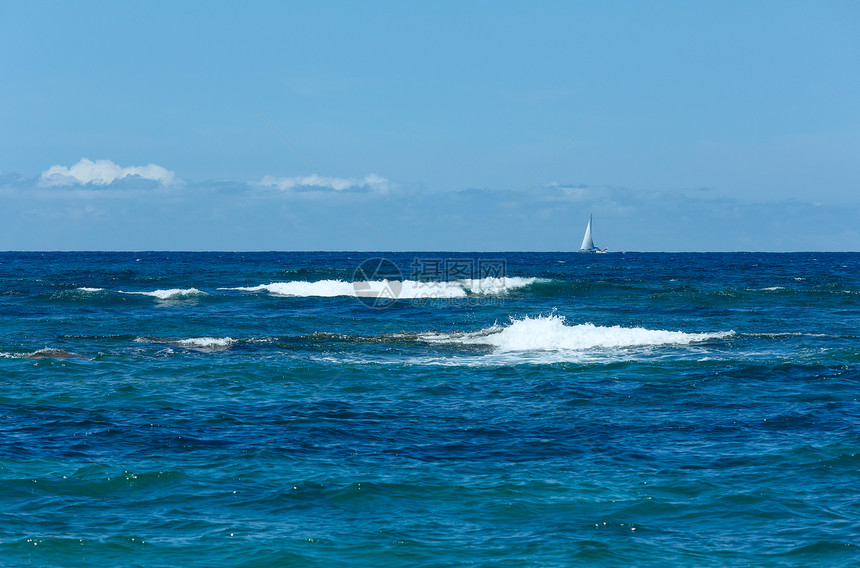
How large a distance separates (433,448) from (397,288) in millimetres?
38225

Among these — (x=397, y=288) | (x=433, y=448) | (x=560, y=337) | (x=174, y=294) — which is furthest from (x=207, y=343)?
(x=397, y=288)

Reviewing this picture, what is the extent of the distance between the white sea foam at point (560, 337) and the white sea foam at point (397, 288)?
66.3 feet

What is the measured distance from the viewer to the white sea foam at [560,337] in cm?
2339

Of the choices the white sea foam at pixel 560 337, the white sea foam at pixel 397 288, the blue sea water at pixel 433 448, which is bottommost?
the blue sea water at pixel 433 448

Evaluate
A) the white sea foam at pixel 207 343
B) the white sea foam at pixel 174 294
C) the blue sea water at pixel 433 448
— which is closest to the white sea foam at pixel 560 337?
the blue sea water at pixel 433 448

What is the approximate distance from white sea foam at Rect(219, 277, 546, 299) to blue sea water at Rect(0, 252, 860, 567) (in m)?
21.8

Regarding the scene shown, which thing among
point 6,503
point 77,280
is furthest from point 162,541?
point 77,280

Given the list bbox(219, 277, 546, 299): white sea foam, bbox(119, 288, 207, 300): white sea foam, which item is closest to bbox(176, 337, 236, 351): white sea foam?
bbox(119, 288, 207, 300): white sea foam

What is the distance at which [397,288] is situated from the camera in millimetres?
50125

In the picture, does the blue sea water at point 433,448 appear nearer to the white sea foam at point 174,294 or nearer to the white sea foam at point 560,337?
the white sea foam at point 560,337

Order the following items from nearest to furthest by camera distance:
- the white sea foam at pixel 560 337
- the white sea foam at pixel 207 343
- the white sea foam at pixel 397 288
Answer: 1. the white sea foam at pixel 207 343
2. the white sea foam at pixel 560 337
3. the white sea foam at pixel 397 288

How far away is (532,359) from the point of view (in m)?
20.8

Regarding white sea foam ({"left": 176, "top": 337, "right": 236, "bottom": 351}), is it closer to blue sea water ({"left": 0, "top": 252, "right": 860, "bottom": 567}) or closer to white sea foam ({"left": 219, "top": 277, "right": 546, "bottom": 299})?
blue sea water ({"left": 0, "top": 252, "right": 860, "bottom": 567})

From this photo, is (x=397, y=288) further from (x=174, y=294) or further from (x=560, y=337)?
(x=560, y=337)
